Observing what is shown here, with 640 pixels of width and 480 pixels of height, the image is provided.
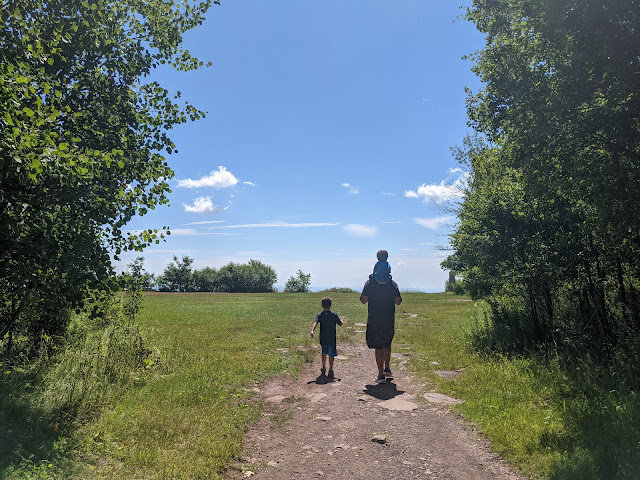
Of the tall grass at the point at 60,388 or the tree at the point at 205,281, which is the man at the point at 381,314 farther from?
the tree at the point at 205,281

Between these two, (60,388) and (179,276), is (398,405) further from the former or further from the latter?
(179,276)

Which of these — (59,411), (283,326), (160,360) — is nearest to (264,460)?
(59,411)

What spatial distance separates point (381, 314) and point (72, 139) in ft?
21.9

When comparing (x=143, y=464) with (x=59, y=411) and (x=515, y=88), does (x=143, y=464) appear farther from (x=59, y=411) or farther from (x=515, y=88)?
(x=515, y=88)

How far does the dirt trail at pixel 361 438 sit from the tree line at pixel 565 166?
184 inches

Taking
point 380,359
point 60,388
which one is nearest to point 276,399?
point 380,359

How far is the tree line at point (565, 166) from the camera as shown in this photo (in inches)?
247

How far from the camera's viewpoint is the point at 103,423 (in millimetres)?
5855

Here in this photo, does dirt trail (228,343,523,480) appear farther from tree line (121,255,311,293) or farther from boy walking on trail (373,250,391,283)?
tree line (121,255,311,293)

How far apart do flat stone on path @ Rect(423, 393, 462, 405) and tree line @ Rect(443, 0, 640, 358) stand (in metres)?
3.68

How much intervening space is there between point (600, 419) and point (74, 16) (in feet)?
34.9

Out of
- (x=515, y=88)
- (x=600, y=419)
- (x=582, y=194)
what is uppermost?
(x=515, y=88)

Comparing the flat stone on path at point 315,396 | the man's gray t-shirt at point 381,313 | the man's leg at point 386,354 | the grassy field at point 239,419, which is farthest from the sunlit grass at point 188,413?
the man's gray t-shirt at point 381,313

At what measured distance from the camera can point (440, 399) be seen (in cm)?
743
